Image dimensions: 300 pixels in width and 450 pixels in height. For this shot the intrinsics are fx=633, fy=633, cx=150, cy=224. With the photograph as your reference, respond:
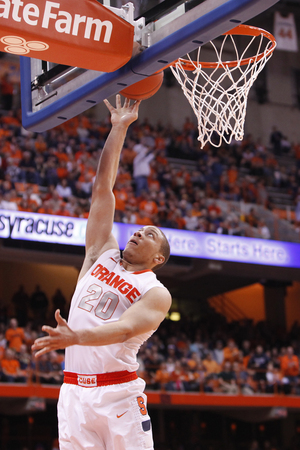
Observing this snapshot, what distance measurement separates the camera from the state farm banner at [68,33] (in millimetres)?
3246

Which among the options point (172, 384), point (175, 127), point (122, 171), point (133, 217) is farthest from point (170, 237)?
point (175, 127)

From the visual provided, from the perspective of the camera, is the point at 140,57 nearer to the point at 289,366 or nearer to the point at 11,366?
the point at 11,366

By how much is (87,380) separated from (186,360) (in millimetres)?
10041

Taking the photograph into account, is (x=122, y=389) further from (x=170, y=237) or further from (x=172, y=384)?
(x=170, y=237)

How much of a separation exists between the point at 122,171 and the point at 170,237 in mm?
2225

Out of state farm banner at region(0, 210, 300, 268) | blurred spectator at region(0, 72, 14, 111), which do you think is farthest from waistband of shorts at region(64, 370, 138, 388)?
blurred spectator at region(0, 72, 14, 111)

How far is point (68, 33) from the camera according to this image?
133 inches

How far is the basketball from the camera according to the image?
4027 mm

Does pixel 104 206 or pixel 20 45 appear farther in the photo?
pixel 104 206

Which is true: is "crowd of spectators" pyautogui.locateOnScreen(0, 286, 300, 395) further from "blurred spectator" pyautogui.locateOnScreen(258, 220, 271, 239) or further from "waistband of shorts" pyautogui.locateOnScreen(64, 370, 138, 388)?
"waistband of shorts" pyautogui.locateOnScreen(64, 370, 138, 388)

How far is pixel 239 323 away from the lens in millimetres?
17969

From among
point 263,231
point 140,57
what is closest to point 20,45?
point 140,57

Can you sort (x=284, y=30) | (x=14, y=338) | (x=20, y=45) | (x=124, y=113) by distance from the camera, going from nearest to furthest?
(x=20, y=45) → (x=124, y=113) → (x=14, y=338) → (x=284, y=30)

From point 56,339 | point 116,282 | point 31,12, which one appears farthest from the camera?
point 116,282
